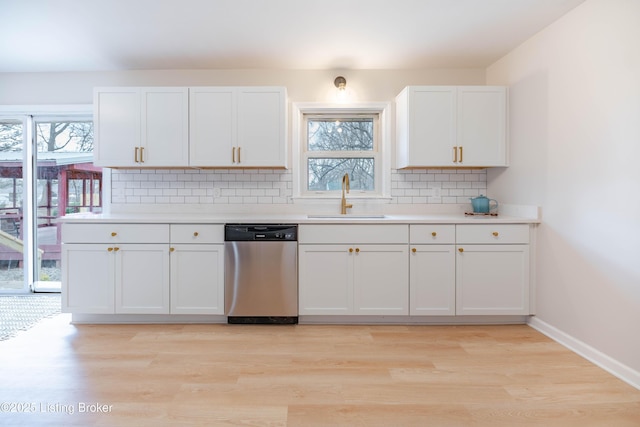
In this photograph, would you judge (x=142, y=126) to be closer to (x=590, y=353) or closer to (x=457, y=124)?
(x=457, y=124)

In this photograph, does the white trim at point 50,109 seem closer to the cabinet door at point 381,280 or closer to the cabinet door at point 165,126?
the cabinet door at point 165,126

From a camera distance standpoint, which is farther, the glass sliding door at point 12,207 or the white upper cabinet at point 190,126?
the glass sliding door at point 12,207

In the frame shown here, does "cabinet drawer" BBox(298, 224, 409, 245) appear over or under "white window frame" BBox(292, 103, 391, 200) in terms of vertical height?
under

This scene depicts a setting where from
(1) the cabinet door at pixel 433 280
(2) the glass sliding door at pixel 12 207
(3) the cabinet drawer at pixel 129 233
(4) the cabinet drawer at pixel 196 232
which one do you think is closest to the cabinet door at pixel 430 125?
(1) the cabinet door at pixel 433 280

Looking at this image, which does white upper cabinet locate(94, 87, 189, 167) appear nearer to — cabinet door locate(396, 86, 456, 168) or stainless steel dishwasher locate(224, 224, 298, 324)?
stainless steel dishwasher locate(224, 224, 298, 324)

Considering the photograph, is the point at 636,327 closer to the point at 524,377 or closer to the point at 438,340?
the point at 524,377

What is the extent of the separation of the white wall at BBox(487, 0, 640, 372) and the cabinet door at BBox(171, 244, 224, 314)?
2586 millimetres

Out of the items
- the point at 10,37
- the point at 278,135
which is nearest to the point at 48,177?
the point at 10,37

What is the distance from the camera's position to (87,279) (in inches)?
115

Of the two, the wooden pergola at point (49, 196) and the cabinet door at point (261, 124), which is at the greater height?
the cabinet door at point (261, 124)

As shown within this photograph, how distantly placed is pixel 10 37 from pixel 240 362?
311 cm

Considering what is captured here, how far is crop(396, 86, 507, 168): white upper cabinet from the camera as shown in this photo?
314 centimetres

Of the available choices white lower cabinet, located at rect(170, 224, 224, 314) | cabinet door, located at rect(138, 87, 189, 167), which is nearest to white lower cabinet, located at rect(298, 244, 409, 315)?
white lower cabinet, located at rect(170, 224, 224, 314)

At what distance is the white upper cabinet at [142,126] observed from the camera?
3.15m
